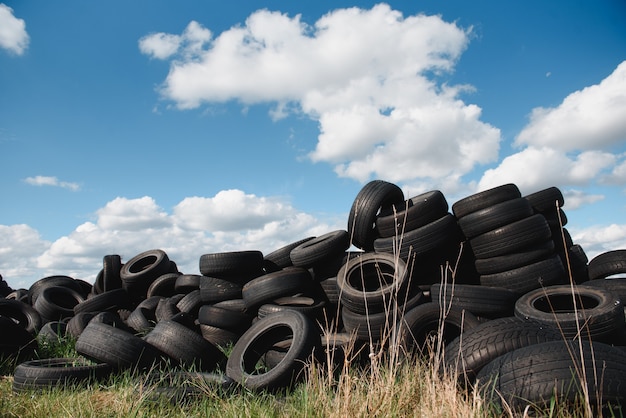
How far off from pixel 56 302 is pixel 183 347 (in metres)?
6.19

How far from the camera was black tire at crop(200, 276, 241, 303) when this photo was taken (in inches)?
337

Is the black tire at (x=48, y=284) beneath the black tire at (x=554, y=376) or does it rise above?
above

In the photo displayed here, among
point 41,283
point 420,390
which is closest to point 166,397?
point 420,390

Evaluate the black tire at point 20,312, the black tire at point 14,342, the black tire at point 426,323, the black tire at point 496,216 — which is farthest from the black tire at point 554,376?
the black tire at point 20,312

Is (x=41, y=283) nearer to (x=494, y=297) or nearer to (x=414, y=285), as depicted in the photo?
(x=414, y=285)

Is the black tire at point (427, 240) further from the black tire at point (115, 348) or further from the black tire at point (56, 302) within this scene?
the black tire at point (56, 302)

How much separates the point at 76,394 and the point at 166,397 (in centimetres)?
120

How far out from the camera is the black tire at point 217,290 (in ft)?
28.1

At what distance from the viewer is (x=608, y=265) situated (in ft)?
27.8

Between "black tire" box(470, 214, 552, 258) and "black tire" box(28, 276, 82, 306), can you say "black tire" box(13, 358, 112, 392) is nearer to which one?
"black tire" box(470, 214, 552, 258)

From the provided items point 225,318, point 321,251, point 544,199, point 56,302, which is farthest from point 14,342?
point 544,199

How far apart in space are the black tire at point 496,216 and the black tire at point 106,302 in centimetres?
698

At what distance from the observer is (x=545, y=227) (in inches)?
303

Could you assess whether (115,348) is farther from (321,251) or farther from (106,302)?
(106,302)
